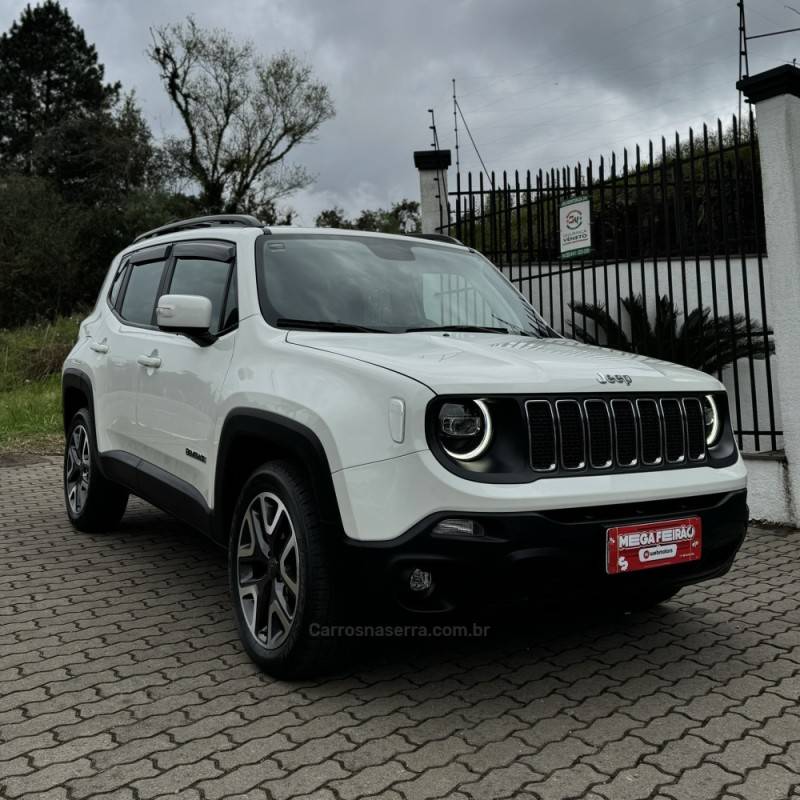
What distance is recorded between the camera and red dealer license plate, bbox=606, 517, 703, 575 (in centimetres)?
306

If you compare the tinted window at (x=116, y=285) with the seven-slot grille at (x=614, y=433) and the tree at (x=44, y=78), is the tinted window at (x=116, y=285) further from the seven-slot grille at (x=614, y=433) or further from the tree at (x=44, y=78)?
the tree at (x=44, y=78)

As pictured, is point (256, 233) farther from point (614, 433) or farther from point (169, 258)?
point (614, 433)

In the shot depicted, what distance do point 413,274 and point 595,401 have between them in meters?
1.49

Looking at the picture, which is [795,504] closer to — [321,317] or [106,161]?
[321,317]

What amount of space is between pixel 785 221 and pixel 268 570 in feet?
15.2

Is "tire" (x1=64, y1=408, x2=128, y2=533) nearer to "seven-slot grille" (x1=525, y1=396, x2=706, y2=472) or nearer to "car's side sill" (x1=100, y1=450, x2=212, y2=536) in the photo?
"car's side sill" (x1=100, y1=450, x2=212, y2=536)

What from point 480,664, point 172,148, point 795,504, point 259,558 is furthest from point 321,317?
point 172,148

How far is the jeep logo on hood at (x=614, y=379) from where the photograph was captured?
10.7 ft

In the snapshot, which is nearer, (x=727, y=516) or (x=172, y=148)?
(x=727, y=516)

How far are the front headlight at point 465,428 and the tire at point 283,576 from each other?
579 mm

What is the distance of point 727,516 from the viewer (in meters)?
3.44

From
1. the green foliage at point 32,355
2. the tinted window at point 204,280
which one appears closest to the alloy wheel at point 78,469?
the tinted window at point 204,280

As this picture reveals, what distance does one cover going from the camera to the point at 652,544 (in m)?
3.17

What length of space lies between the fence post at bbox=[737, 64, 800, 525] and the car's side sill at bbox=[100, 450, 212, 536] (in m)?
4.20
